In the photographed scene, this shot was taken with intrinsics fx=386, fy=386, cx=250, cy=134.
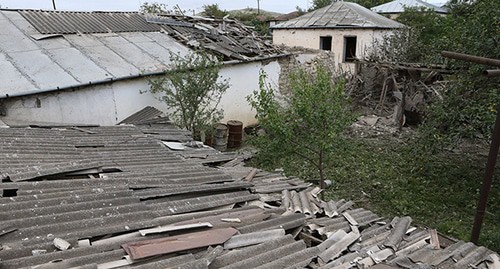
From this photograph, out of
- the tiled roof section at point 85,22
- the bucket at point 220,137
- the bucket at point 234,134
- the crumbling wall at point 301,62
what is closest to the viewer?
the tiled roof section at point 85,22

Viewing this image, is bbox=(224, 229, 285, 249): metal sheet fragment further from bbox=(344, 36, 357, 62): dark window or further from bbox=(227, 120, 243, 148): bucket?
bbox=(344, 36, 357, 62): dark window

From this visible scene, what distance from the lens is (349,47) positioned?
75.4 ft

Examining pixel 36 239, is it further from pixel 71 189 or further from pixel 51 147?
pixel 51 147

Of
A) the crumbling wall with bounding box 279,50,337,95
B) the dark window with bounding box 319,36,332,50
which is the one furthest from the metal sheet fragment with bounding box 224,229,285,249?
the dark window with bounding box 319,36,332,50

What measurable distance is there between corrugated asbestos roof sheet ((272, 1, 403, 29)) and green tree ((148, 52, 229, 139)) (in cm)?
→ 1230

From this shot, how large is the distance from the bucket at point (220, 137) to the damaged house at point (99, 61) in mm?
1589

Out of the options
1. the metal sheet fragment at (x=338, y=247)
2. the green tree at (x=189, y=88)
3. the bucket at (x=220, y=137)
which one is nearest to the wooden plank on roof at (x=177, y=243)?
the metal sheet fragment at (x=338, y=247)

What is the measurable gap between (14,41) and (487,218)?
1288 centimetres

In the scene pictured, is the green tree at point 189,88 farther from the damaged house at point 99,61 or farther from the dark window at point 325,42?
the dark window at point 325,42

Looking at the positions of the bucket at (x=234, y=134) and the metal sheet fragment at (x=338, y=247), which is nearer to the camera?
the metal sheet fragment at (x=338, y=247)

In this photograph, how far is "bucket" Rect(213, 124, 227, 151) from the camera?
1293 cm

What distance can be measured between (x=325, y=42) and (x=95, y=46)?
15.1 m

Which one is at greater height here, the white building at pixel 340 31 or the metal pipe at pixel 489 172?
the white building at pixel 340 31

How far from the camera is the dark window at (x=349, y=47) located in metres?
22.4
